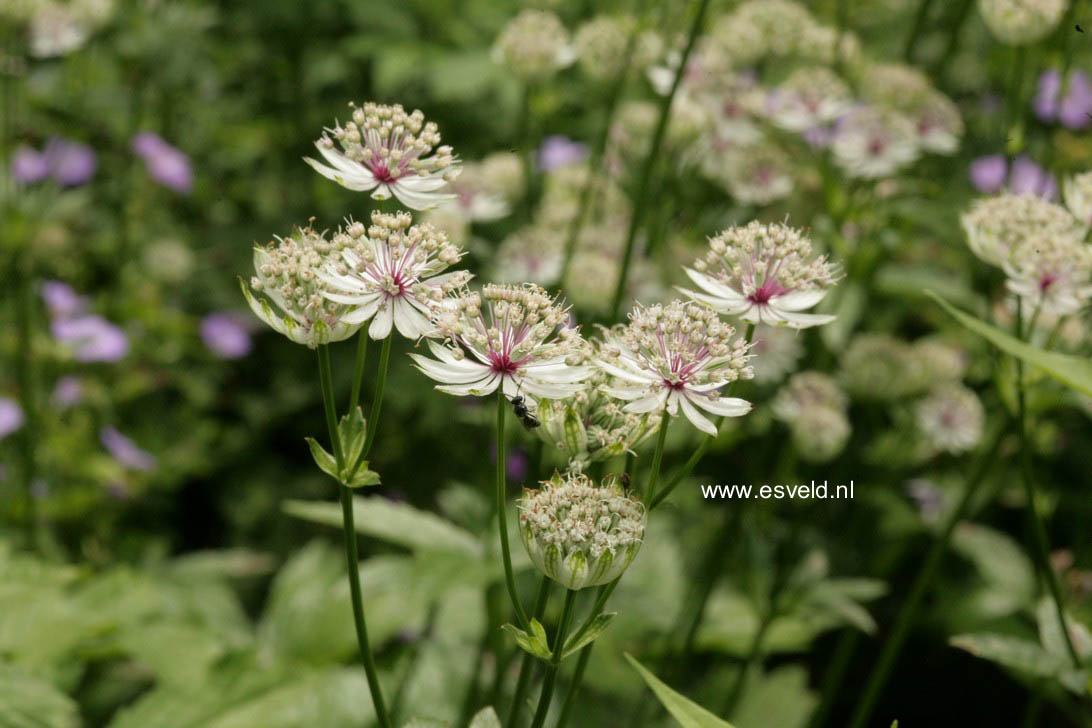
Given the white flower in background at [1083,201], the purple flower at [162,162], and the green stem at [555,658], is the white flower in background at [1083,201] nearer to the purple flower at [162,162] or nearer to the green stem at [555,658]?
the green stem at [555,658]

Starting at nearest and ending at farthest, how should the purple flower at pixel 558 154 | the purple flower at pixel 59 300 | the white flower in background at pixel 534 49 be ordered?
the white flower in background at pixel 534 49, the purple flower at pixel 558 154, the purple flower at pixel 59 300

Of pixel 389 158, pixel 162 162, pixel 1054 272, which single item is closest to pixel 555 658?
pixel 389 158

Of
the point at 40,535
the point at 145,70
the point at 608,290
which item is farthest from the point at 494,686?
the point at 145,70

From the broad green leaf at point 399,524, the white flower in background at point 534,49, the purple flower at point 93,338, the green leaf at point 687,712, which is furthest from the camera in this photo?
the purple flower at point 93,338

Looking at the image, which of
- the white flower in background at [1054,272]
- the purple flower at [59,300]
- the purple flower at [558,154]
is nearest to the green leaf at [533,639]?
the white flower in background at [1054,272]

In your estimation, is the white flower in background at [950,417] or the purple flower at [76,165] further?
the purple flower at [76,165]

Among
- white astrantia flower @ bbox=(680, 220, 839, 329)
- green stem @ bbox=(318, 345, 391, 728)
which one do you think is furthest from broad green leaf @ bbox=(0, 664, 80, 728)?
white astrantia flower @ bbox=(680, 220, 839, 329)

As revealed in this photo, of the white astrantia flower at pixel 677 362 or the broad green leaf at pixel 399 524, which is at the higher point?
the white astrantia flower at pixel 677 362

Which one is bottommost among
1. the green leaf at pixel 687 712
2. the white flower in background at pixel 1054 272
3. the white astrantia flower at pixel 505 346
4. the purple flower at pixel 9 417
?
the purple flower at pixel 9 417
